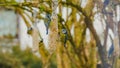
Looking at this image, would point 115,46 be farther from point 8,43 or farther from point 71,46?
point 8,43

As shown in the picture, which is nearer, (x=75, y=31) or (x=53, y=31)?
(x=53, y=31)

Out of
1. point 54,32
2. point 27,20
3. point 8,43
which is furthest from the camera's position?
point 8,43

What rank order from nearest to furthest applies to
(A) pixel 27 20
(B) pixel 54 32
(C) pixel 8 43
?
1. (B) pixel 54 32
2. (A) pixel 27 20
3. (C) pixel 8 43

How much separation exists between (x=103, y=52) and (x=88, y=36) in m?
0.05

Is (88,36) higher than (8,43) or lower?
higher

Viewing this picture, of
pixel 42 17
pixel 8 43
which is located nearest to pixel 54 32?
pixel 42 17

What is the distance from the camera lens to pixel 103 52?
0.60m

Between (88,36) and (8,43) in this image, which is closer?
(88,36)

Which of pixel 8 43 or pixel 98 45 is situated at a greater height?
pixel 98 45

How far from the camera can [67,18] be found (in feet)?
2.08

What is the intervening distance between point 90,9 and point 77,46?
0.07 m

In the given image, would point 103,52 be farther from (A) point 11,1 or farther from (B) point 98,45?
(A) point 11,1

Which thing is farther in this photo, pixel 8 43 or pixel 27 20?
pixel 8 43

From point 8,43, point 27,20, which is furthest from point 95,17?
point 8,43
